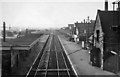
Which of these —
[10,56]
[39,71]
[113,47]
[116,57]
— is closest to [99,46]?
[113,47]

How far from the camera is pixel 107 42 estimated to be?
61.4 feet

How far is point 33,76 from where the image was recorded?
1677 centimetres

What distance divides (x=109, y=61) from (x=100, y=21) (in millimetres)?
4625

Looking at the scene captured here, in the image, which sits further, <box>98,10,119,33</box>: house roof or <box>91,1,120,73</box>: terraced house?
<box>98,10,119,33</box>: house roof

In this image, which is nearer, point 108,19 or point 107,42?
point 107,42

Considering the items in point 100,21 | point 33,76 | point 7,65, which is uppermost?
point 100,21

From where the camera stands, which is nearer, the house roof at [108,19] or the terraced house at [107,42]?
the terraced house at [107,42]

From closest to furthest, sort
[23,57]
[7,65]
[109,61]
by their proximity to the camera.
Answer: [7,65] → [109,61] → [23,57]

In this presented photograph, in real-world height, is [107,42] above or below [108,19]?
below

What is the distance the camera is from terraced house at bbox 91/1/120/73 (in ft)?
60.1

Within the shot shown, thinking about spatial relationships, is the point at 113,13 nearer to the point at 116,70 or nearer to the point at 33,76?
the point at 116,70

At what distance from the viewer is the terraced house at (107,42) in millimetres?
18314

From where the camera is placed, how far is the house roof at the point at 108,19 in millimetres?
19406

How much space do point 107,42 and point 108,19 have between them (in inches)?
125
